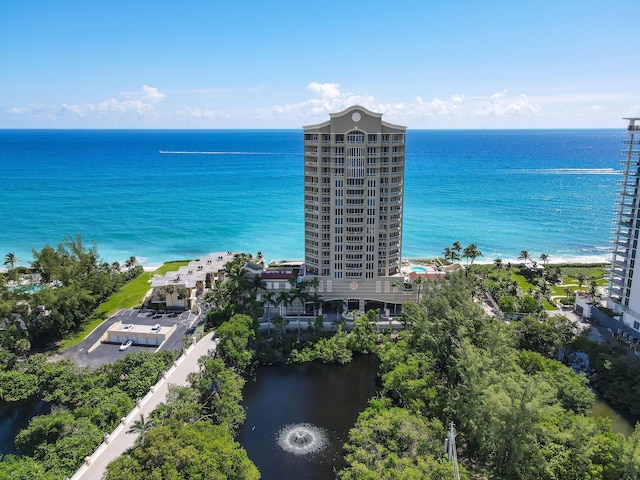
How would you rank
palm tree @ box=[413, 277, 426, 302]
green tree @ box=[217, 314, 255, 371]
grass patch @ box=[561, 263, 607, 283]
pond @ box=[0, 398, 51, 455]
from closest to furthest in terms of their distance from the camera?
pond @ box=[0, 398, 51, 455]
green tree @ box=[217, 314, 255, 371]
palm tree @ box=[413, 277, 426, 302]
grass patch @ box=[561, 263, 607, 283]

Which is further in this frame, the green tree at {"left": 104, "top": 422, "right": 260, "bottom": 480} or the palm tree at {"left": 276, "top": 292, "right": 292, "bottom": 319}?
the palm tree at {"left": 276, "top": 292, "right": 292, "bottom": 319}

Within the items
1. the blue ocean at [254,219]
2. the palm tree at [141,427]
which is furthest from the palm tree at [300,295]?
the blue ocean at [254,219]

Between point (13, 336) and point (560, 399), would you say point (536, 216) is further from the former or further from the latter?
point (13, 336)

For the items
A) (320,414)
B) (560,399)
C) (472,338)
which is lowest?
(320,414)

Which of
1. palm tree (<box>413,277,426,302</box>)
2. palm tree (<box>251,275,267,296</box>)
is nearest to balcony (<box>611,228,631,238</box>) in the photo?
palm tree (<box>413,277,426,302</box>)

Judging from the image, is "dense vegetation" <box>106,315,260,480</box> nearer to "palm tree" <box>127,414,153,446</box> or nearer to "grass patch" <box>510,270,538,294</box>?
"palm tree" <box>127,414,153,446</box>

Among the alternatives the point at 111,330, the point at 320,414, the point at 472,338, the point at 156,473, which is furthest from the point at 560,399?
the point at 111,330

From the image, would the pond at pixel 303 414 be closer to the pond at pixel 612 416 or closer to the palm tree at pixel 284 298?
the palm tree at pixel 284 298
